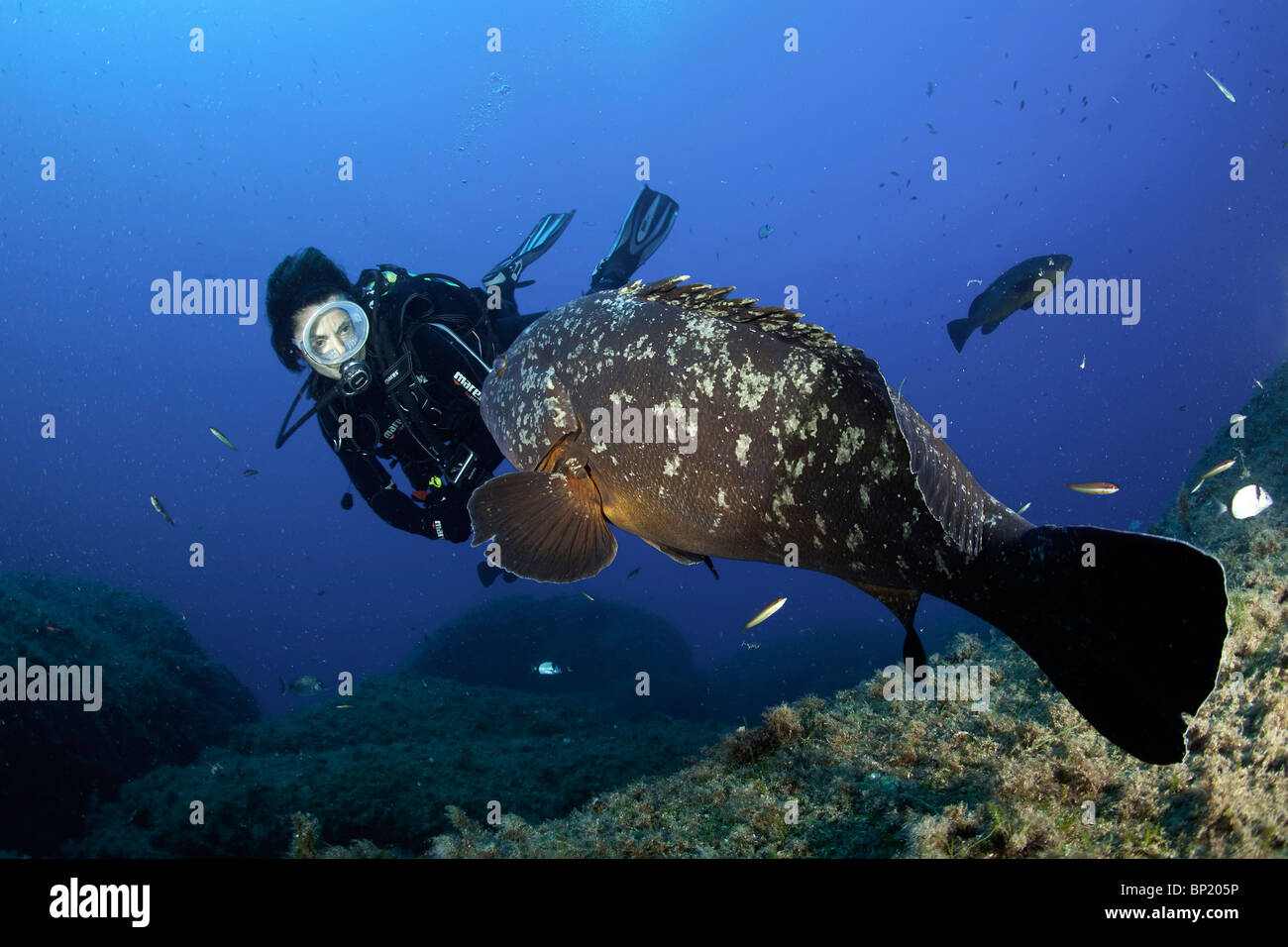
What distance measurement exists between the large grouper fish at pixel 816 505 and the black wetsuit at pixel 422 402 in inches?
111

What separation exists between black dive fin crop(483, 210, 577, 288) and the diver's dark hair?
1676 mm

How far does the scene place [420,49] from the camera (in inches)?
2835

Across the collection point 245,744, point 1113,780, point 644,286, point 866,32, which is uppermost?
point 866,32

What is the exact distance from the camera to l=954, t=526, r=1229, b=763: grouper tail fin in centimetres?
178

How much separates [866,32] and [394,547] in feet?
304

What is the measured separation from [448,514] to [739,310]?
4.21 meters

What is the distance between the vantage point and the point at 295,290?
5.76m

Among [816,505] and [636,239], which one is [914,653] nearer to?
[816,505]

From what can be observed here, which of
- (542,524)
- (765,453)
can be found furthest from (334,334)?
(765,453)

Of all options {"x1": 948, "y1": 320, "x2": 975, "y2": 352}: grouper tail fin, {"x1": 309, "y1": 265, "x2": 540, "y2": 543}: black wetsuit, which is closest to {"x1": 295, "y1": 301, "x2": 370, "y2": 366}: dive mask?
{"x1": 309, "y1": 265, "x2": 540, "y2": 543}: black wetsuit

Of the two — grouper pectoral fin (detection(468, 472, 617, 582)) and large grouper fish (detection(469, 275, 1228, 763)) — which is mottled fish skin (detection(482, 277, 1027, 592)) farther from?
grouper pectoral fin (detection(468, 472, 617, 582))

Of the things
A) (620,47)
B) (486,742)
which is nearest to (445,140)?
(620,47)

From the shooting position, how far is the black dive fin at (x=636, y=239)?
7.26 meters
